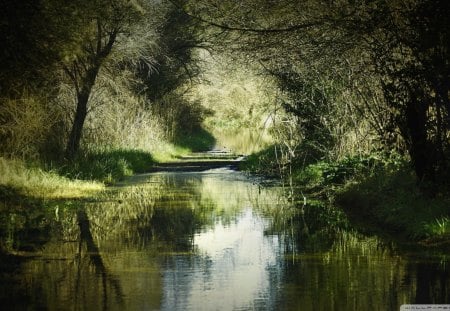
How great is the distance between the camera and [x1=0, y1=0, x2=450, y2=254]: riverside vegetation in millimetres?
15203

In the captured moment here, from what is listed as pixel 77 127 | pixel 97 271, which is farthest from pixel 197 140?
pixel 97 271

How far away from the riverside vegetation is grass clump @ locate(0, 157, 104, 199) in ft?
0.17

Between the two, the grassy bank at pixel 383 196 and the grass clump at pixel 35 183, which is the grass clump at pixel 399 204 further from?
the grass clump at pixel 35 183

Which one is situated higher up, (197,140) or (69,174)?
(197,140)

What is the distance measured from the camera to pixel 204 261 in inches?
467

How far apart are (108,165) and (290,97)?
20.7ft

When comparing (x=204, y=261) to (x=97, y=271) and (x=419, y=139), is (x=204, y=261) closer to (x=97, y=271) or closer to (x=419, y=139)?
(x=97, y=271)

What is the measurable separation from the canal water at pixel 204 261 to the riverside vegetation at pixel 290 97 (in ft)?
4.46

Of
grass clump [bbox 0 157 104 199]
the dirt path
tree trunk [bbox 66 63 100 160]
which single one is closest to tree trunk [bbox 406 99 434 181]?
grass clump [bbox 0 157 104 199]

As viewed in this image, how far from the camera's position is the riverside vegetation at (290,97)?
15203 mm

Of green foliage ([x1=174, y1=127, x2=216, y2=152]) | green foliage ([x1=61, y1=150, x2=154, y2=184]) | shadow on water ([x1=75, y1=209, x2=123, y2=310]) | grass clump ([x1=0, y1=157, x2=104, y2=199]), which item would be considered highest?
green foliage ([x1=174, y1=127, x2=216, y2=152])

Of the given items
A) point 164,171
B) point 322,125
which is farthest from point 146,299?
point 164,171

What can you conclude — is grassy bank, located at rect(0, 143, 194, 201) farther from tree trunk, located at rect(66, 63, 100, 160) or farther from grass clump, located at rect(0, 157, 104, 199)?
tree trunk, located at rect(66, 63, 100, 160)

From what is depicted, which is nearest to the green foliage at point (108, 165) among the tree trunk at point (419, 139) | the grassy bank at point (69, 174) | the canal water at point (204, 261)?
the grassy bank at point (69, 174)
